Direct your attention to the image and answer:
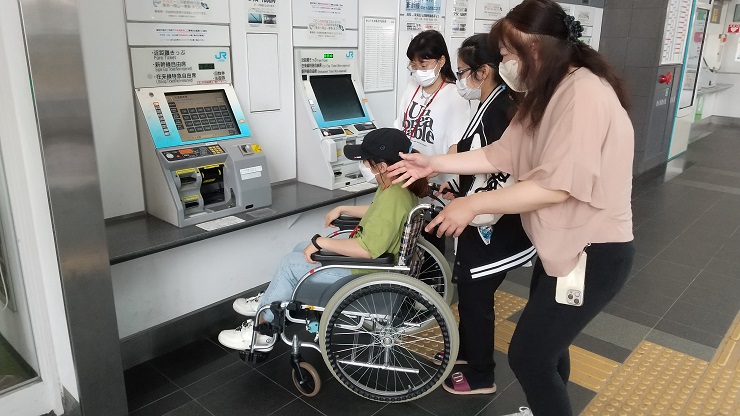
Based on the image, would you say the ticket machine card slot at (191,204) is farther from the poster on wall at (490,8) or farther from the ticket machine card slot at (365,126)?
the poster on wall at (490,8)

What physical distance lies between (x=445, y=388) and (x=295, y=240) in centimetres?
131

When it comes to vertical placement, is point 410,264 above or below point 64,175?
below

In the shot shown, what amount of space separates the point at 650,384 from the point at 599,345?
353 mm

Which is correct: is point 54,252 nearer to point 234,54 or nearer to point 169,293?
point 169,293

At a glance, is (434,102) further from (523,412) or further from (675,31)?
(675,31)

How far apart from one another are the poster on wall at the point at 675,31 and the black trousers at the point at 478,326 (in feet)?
17.2

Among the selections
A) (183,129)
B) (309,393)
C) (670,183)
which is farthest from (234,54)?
(670,183)

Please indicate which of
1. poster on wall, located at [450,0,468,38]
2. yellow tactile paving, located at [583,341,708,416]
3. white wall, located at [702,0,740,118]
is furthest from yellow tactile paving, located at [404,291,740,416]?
white wall, located at [702,0,740,118]

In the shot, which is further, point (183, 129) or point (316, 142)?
point (316, 142)

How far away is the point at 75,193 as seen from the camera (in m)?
1.83

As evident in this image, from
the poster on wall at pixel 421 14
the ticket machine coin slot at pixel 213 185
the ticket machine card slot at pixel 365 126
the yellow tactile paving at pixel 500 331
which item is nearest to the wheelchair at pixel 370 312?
the yellow tactile paving at pixel 500 331

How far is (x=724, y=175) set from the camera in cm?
657

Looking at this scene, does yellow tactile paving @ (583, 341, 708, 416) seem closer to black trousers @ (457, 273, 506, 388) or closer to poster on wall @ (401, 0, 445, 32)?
black trousers @ (457, 273, 506, 388)

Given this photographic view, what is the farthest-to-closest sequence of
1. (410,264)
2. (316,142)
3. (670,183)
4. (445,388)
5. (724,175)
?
(724,175)
(670,183)
(316,142)
(445,388)
(410,264)
